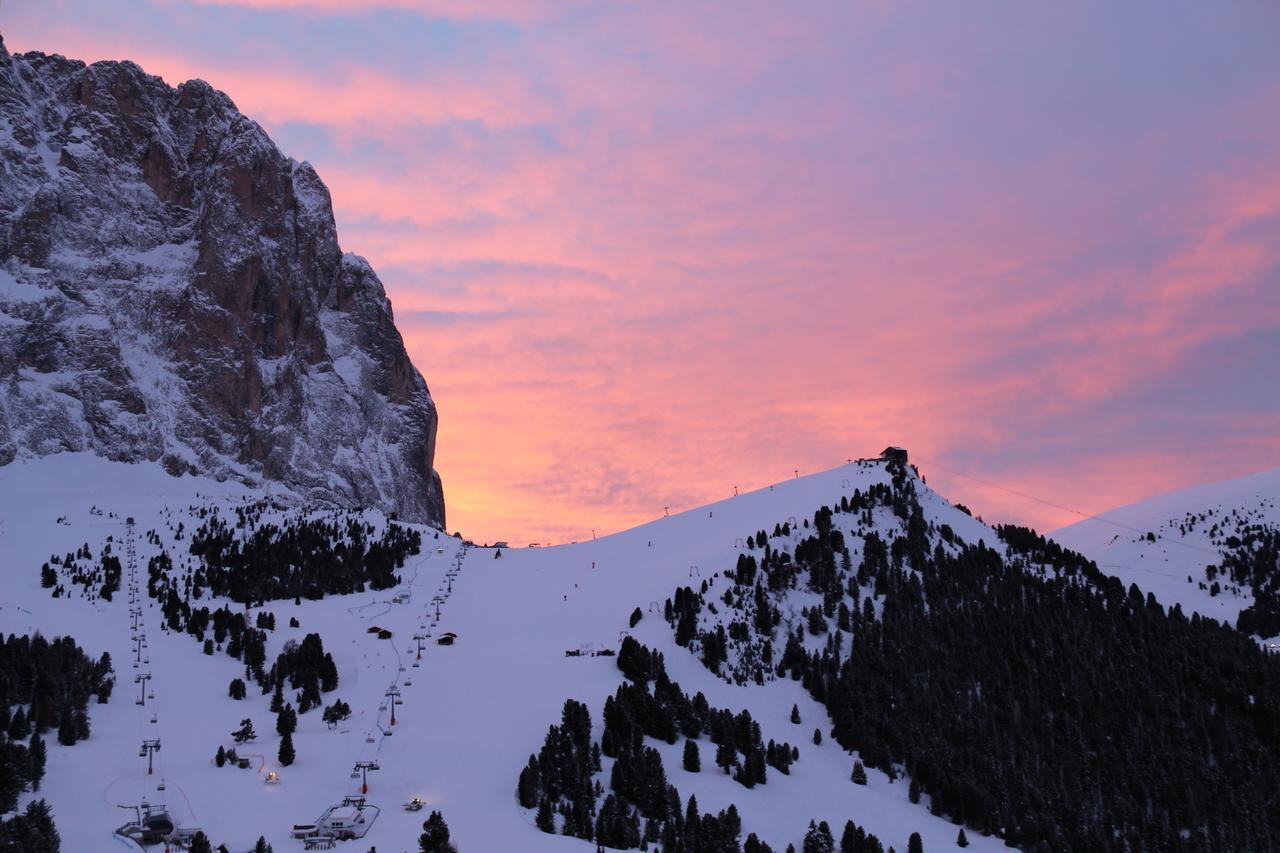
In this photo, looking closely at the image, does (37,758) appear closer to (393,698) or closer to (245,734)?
(245,734)

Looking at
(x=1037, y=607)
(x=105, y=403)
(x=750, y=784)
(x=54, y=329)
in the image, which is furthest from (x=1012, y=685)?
(x=54, y=329)

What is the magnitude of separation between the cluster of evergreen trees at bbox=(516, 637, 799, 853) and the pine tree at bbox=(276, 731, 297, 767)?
1514 centimetres

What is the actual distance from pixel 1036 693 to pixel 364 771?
223ft

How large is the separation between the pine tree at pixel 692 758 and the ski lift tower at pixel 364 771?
2233cm

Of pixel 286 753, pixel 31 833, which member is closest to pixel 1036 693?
pixel 286 753

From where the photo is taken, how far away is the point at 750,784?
84.2m

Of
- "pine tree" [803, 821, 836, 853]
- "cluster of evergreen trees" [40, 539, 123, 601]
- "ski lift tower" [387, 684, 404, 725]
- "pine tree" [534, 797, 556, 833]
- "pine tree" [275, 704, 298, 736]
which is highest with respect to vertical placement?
"cluster of evergreen trees" [40, 539, 123, 601]

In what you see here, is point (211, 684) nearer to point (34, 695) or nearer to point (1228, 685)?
point (34, 695)

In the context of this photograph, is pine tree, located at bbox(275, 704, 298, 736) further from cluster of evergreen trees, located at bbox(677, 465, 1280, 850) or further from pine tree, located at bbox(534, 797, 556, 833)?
cluster of evergreen trees, located at bbox(677, 465, 1280, 850)

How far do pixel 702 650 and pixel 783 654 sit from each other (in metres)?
9.69

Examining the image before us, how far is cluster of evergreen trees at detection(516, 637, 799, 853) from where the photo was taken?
71.1 meters

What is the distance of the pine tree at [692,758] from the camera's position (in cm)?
8400

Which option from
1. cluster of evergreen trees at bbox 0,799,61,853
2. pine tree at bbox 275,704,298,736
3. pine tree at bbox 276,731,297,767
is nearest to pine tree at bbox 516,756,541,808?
pine tree at bbox 276,731,297,767

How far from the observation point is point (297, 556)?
125 m
